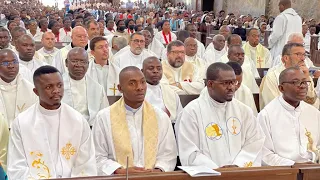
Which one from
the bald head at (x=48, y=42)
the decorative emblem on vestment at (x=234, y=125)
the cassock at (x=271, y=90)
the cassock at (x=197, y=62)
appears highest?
the bald head at (x=48, y=42)

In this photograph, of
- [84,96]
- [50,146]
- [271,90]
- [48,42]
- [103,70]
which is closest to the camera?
[50,146]

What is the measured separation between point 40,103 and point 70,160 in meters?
0.51

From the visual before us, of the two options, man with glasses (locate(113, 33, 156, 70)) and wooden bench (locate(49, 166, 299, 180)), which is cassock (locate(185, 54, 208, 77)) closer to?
man with glasses (locate(113, 33, 156, 70))

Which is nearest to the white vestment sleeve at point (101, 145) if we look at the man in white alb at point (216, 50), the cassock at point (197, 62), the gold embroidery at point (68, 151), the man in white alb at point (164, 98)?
the gold embroidery at point (68, 151)

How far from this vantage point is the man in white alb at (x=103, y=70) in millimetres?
6277

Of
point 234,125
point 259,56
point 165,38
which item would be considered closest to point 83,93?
point 234,125

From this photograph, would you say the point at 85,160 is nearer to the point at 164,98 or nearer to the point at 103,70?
the point at 164,98

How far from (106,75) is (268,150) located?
2887mm

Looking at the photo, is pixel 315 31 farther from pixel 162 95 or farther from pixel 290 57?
pixel 162 95

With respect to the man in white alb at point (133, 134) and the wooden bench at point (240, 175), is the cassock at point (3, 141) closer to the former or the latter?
the man in white alb at point (133, 134)

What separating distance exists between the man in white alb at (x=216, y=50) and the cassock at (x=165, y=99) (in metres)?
3.74

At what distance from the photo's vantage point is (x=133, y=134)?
3.89 meters

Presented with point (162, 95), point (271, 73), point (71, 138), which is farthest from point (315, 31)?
point (71, 138)

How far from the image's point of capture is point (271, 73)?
581 cm
